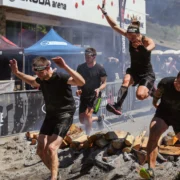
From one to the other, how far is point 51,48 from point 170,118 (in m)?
7.90

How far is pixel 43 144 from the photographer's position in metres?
5.68

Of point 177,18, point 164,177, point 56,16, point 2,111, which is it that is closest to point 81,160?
point 164,177

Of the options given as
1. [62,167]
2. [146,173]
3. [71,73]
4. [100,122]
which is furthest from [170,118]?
[100,122]

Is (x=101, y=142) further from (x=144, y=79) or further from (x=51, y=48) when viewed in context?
(x=51, y=48)

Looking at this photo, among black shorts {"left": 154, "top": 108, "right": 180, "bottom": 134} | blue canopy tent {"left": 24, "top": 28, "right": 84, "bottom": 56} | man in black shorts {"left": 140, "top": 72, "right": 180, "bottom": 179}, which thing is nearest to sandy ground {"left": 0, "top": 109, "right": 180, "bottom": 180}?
man in black shorts {"left": 140, "top": 72, "right": 180, "bottom": 179}

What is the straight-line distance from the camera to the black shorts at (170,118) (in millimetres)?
5531

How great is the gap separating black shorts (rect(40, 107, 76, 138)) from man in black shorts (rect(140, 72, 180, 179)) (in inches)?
46.9

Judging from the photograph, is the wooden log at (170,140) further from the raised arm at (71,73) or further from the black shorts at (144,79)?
the raised arm at (71,73)

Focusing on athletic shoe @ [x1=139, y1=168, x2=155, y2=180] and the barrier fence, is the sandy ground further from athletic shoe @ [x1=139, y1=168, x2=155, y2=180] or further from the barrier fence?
the barrier fence

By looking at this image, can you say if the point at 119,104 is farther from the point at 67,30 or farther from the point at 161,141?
the point at 67,30

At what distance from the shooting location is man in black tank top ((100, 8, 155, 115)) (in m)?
6.43

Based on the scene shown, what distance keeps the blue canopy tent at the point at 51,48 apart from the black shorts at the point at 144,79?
6045 mm

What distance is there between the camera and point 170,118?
220 inches

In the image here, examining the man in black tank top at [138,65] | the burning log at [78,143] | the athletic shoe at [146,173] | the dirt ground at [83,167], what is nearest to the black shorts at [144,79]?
the man in black tank top at [138,65]
